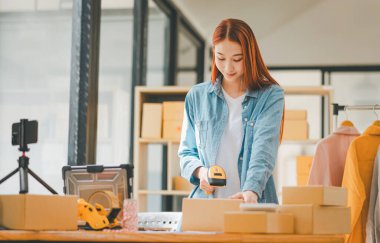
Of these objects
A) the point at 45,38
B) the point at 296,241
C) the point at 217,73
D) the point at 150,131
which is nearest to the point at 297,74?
the point at 150,131

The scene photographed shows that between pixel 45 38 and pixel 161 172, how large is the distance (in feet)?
7.76

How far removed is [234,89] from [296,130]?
2.73 m

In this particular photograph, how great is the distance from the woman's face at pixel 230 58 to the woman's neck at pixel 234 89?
0.08 metres

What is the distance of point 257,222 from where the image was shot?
2.02m

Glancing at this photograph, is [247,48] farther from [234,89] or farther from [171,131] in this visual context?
[171,131]

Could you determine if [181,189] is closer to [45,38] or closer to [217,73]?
[45,38]

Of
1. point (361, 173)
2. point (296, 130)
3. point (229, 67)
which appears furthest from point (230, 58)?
point (296, 130)

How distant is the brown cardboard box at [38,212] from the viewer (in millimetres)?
2141

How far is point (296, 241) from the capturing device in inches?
77.7

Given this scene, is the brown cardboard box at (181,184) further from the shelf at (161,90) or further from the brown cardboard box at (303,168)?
the brown cardboard box at (303,168)

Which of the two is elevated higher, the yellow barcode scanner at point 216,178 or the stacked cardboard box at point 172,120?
the stacked cardboard box at point 172,120

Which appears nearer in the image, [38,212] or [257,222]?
[257,222]

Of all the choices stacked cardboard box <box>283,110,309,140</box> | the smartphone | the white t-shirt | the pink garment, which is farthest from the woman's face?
stacked cardboard box <box>283,110,309,140</box>

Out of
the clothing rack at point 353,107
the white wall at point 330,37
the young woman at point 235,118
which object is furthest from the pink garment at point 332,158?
the white wall at point 330,37
